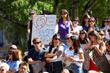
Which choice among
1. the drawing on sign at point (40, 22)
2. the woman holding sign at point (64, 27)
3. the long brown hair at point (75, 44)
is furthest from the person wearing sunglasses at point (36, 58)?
the drawing on sign at point (40, 22)

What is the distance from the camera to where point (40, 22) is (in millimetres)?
16219

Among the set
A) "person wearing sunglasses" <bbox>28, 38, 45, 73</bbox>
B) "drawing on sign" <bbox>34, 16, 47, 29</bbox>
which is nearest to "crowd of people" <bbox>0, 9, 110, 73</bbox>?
"person wearing sunglasses" <bbox>28, 38, 45, 73</bbox>

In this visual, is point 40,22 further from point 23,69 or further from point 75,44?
point 23,69

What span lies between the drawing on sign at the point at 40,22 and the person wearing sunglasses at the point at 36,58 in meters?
2.38

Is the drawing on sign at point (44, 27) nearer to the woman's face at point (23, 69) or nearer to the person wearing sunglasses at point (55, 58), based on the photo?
the person wearing sunglasses at point (55, 58)

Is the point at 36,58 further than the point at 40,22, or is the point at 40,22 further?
the point at 40,22

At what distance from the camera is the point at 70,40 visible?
13.1 metres

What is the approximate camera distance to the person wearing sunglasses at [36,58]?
13.5 m

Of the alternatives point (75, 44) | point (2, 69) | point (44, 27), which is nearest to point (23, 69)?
point (2, 69)

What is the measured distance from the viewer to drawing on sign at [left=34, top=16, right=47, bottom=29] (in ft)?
52.9

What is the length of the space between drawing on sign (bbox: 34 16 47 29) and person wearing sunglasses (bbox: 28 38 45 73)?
2.38m

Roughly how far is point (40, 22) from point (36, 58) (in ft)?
8.79

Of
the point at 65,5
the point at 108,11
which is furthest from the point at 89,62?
the point at 108,11

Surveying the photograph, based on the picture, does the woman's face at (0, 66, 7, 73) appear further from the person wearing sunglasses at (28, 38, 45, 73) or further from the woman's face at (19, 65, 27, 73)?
the person wearing sunglasses at (28, 38, 45, 73)
